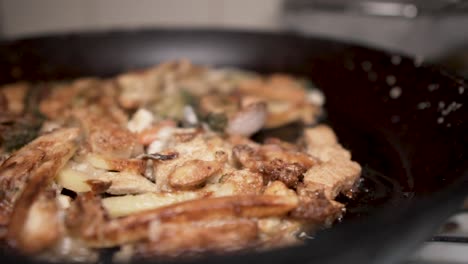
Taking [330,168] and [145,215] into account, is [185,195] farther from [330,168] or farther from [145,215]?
[330,168]

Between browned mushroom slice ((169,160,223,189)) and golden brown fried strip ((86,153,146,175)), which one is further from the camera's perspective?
golden brown fried strip ((86,153,146,175))

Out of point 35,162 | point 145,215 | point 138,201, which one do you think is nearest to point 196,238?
point 145,215

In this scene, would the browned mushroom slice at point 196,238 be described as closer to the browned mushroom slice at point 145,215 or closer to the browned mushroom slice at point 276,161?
the browned mushroom slice at point 145,215

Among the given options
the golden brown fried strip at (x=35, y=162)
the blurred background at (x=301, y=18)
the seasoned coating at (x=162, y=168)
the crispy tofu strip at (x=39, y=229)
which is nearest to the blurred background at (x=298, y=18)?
the blurred background at (x=301, y=18)

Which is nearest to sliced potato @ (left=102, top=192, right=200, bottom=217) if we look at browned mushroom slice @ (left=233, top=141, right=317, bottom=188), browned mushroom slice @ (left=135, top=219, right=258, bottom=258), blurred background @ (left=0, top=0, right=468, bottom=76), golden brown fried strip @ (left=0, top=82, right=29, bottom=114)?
browned mushroom slice @ (left=135, top=219, right=258, bottom=258)

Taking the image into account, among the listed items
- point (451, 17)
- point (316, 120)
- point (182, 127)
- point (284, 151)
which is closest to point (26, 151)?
point (182, 127)

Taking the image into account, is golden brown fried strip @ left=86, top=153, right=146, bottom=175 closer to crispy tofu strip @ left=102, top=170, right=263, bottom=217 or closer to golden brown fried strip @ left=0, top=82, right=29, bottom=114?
crispy tofu strip @ left=102, top=170, right=263, bottom=217
